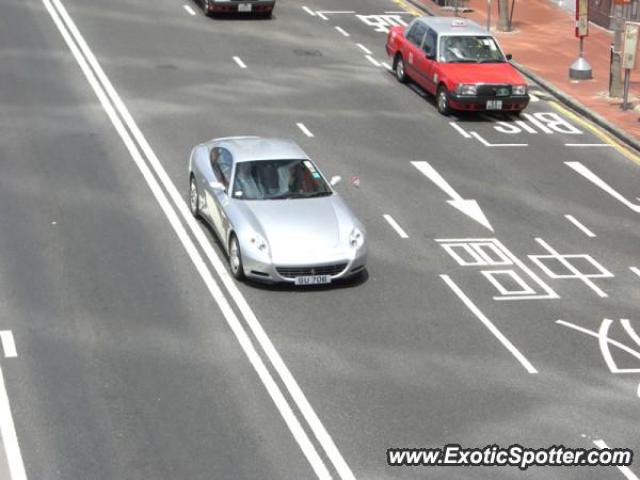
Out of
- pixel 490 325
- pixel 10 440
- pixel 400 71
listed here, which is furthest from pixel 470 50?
pixel 10 440

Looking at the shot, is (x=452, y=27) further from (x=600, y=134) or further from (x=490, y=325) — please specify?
(x=490, y=325)

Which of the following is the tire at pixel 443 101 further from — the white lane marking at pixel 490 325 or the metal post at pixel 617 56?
the white lane marking at pixel 490 325

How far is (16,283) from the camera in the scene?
20.0 metres

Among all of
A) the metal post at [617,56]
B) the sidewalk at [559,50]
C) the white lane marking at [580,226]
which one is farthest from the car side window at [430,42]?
the white lane marking at [580,226]

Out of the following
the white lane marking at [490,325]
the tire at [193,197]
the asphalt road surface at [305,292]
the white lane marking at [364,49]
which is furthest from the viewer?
the white lane marking at [364,49]

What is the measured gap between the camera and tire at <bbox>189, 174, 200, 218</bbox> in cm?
2275

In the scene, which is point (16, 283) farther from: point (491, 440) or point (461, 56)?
point (461, 56)

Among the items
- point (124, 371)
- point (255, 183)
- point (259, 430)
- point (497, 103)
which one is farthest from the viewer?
point (497, 103)

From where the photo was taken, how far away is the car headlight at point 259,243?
64.9 feet

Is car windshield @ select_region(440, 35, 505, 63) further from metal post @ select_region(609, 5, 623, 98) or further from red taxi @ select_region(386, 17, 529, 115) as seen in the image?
metal post @ select_region(609, 5, 623, 98)

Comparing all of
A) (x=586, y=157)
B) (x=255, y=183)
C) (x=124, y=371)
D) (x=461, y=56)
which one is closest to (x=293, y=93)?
(x=461, y=56)

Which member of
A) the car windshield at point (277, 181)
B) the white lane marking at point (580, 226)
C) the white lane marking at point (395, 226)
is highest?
the car windshield at point (277, 181)

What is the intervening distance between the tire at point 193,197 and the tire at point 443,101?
8548 millimetres

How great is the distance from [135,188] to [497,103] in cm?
910
